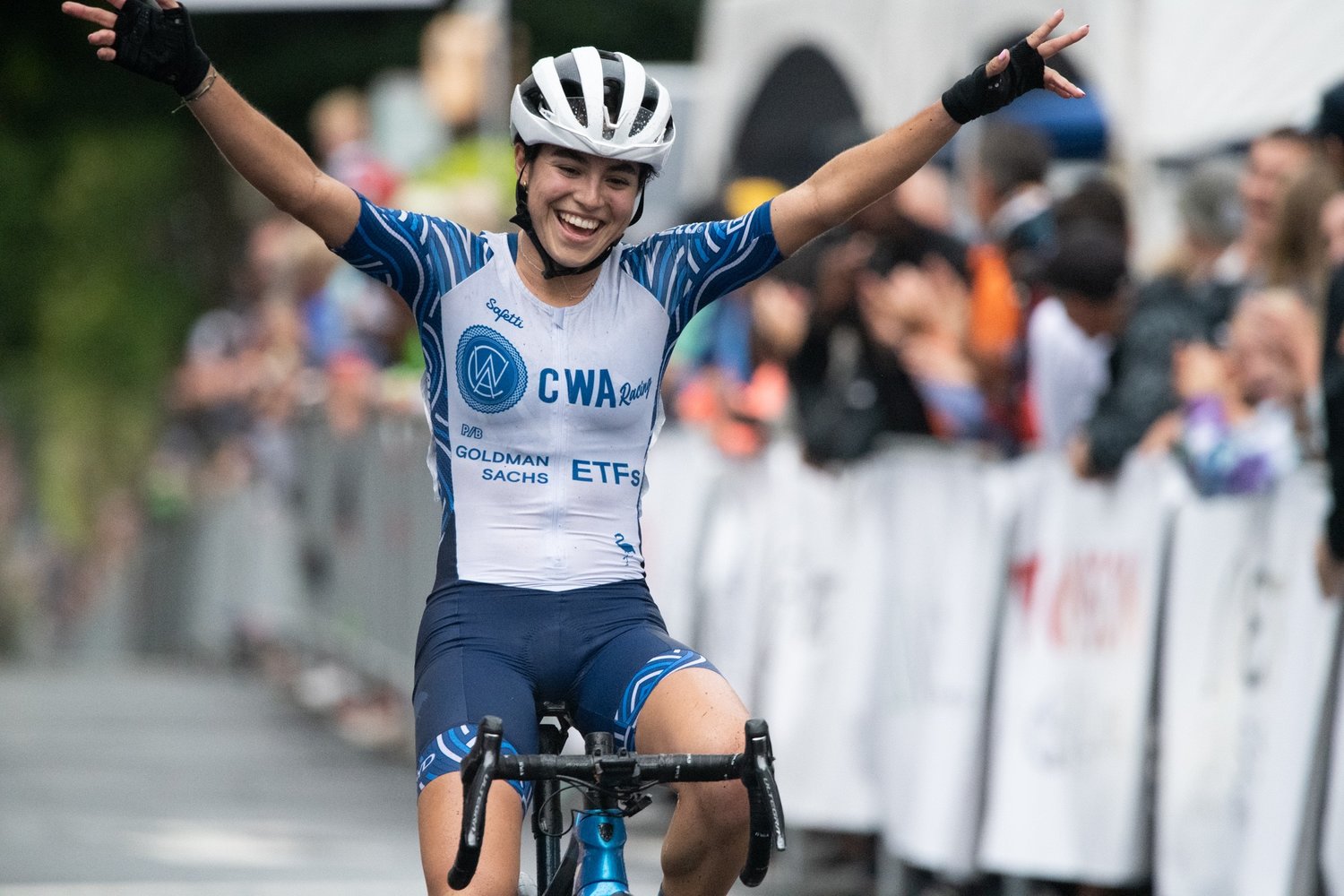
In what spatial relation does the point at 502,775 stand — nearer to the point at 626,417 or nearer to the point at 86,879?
the point at 626,417

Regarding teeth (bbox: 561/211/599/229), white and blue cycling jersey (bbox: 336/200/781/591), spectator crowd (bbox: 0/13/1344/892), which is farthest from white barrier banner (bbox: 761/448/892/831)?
teeth (bbox: 561/211/599/229)

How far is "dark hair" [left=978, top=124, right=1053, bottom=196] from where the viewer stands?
10180 mm

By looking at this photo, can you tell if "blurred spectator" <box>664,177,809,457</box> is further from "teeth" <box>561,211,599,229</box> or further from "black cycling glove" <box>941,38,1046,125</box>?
"teeth" <box>561,211,599,229</box>

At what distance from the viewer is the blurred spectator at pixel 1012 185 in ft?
32.7

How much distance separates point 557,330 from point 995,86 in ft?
3.58

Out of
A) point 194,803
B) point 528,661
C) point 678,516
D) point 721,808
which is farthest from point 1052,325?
point 194,803

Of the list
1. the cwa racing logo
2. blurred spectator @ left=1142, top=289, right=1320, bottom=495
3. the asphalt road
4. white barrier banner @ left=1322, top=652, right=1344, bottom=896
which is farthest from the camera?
the asphalt road

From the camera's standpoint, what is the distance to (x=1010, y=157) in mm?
10188

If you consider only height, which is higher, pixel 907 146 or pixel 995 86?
pixel 995 86

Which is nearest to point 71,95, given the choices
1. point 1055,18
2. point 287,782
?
point 287,782

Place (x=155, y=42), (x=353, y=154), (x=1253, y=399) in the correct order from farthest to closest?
(x=353, y=154) → (x=1253, y=399) → (x=155, y=42)

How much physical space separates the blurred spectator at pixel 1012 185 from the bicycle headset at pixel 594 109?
4.49m

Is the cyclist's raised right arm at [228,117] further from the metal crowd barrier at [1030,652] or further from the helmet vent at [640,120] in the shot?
the metal crowd barrier at [1030,652]

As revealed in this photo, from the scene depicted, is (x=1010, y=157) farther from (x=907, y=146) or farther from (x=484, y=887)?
(x=484, y=887)
